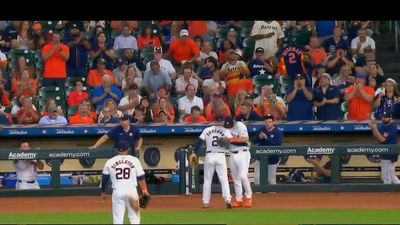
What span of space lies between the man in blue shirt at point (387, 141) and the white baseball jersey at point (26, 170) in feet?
22.0

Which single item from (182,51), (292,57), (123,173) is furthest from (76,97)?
(123,173)

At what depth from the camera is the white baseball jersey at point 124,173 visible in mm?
14555

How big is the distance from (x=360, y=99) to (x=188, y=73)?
11.6 ft

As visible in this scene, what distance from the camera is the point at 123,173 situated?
1460 cm

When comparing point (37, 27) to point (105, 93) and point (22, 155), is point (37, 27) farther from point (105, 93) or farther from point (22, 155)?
point (22, 155)

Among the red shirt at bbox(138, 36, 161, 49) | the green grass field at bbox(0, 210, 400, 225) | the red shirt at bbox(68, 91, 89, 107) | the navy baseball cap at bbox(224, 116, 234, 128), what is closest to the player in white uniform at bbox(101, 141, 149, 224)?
the green grass field at bbox(0, 210, 400, 225)

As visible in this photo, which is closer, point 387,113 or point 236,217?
point 236,217

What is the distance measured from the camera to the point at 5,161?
20.3 meters

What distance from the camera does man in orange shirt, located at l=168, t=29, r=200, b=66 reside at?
74.2 feet

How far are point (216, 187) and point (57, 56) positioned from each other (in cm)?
436
